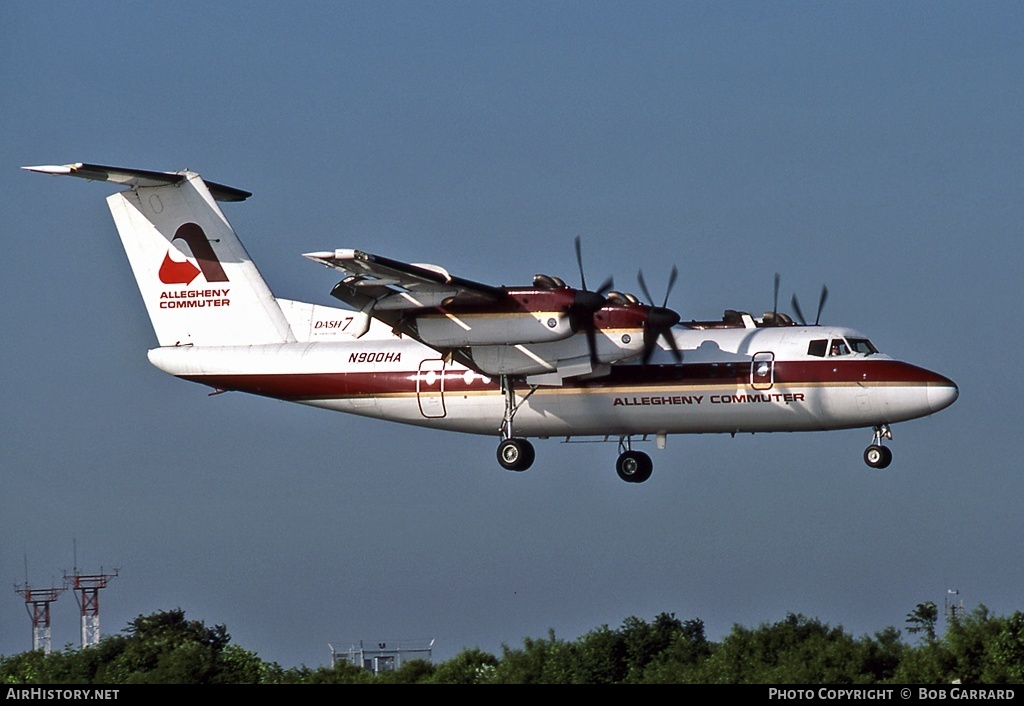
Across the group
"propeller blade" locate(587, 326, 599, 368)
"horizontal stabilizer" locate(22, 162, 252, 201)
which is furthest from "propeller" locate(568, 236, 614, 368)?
"horizontal stabilizer" locate(22, 162, 252, 201)

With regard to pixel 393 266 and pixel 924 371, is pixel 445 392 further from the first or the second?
pixel 924 371

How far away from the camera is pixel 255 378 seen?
3662cm

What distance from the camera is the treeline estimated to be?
44031 mm

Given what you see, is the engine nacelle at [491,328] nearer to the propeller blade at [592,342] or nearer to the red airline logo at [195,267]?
the propeller blade at [592,342]

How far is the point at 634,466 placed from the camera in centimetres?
3659

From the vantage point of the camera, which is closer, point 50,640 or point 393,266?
point 393,266

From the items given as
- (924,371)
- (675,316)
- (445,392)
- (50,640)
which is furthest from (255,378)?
(50,640)

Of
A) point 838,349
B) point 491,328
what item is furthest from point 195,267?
point 838,349

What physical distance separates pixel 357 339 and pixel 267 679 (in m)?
17.8

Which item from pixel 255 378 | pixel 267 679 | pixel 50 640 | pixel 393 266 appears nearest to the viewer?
pixel 393 266

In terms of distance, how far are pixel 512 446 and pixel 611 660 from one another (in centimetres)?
1903

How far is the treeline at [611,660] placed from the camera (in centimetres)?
4403

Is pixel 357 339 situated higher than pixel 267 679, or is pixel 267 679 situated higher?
pixel 357 339

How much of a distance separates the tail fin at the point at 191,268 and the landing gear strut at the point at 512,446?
233 inches
